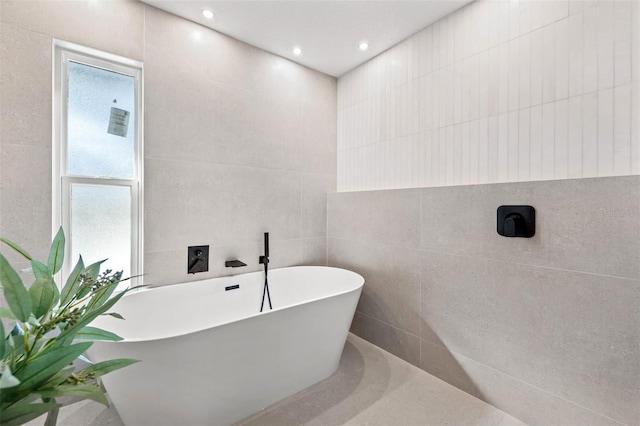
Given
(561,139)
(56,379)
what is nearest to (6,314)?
(56,379)

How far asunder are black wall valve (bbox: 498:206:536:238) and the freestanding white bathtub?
3.24 ft

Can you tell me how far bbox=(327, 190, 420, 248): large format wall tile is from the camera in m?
2.06

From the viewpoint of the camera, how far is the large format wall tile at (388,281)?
2029 millimetres

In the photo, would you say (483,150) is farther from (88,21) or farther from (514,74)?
(88,21)

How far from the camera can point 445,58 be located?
6.42 feet

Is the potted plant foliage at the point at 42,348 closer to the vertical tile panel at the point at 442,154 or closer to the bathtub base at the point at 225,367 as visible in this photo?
the bathtub base at the point at 225,367

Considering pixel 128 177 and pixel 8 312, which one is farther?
pixel 128 177

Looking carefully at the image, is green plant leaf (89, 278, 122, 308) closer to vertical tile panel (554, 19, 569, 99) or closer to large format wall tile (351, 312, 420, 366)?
large format wall tile (351, 312, 420, 366)

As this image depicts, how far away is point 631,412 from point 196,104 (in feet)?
10.0

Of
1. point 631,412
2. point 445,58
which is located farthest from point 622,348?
point 445,58

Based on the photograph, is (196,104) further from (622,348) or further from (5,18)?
(622,348)

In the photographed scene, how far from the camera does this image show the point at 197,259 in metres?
2.07

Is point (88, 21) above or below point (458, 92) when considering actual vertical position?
above

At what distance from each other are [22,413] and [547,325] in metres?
1.99
